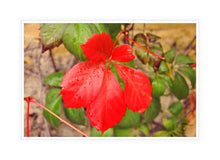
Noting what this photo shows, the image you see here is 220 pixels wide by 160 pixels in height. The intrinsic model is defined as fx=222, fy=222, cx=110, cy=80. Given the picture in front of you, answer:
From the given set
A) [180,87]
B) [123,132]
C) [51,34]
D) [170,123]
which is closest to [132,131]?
[123,132]

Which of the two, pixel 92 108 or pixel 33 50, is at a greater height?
pixel 33 50

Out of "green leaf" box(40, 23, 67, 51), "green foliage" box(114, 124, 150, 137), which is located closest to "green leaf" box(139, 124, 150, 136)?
"green foliage" box(114, 124, 150, 137)

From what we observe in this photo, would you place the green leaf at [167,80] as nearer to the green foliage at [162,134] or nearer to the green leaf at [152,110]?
the green leaf at [152,110]

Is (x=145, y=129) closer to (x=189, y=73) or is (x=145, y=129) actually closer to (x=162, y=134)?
(x=162, y=134)
